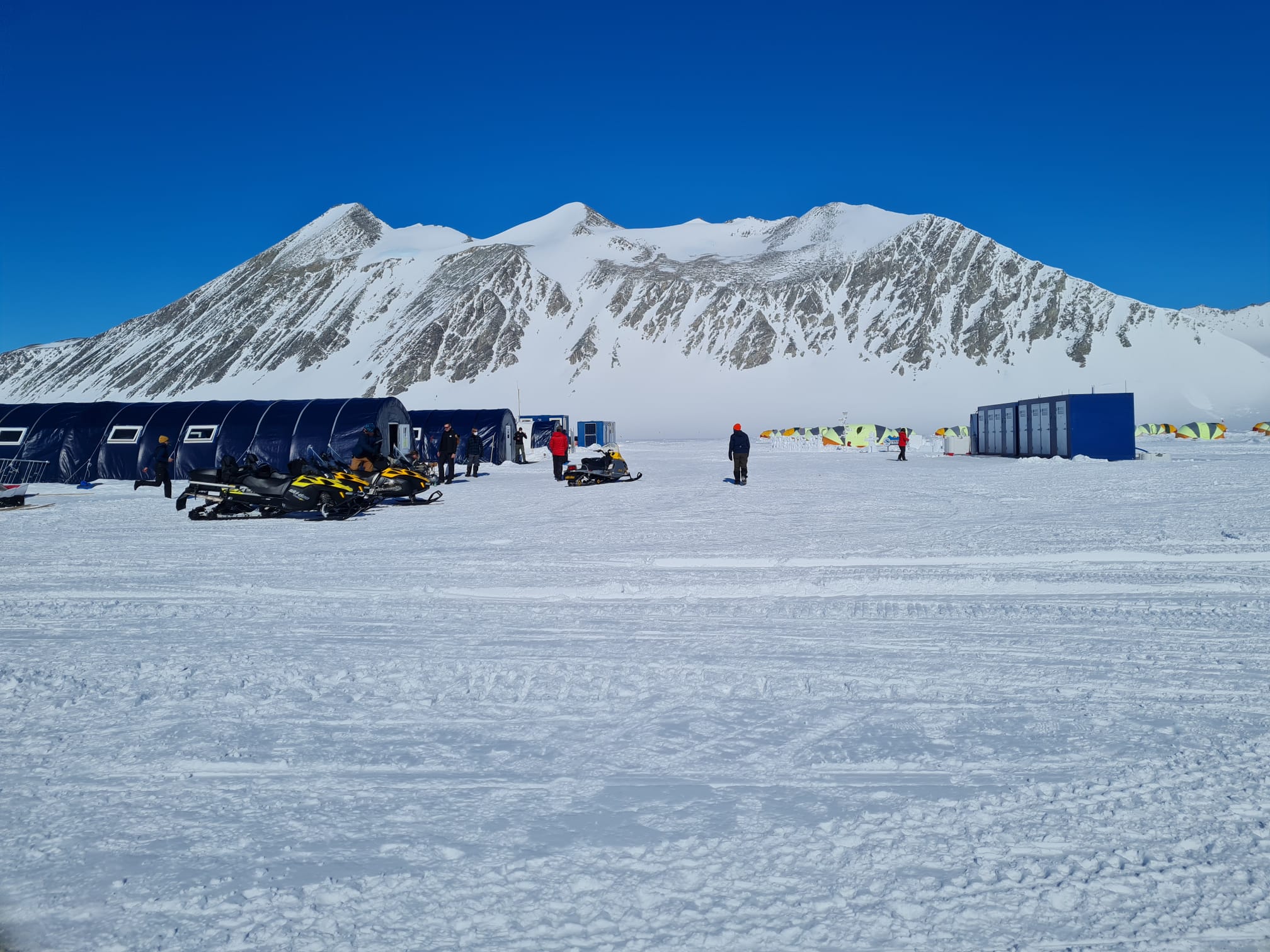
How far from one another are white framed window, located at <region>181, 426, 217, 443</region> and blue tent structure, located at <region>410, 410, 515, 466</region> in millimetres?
12129

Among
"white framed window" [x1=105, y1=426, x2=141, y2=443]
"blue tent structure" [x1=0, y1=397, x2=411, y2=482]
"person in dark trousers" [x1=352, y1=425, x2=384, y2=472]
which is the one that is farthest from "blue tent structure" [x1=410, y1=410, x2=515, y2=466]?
"person in dark trousers" [x1=352, y1=425, x2=384, y2=472]

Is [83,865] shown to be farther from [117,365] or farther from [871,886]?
[117,365]

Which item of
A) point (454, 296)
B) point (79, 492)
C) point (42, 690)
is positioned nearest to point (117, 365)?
point (454, 296)

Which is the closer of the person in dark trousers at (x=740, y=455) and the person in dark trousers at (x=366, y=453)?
the person in dark trousers at (x=366, y=453)

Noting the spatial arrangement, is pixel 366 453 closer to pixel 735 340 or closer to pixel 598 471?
pixel 598 471

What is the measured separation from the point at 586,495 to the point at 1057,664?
15.1m

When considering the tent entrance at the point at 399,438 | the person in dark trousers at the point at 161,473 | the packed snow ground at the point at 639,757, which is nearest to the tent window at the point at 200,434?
the person in dark trousers at the point at 161,473

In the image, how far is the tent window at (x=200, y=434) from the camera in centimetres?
2605

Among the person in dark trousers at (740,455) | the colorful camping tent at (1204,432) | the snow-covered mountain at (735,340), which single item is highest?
the snow-covered mountain at (735,340)

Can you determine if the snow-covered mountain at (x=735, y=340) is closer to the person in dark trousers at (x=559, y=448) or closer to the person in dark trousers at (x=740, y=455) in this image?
the person in dark trousers at (x=559, y=448)

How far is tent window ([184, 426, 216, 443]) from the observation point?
1025 inches

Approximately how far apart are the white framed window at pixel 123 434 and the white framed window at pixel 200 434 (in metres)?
1.28

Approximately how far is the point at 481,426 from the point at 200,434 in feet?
48.2

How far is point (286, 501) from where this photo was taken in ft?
50.2
